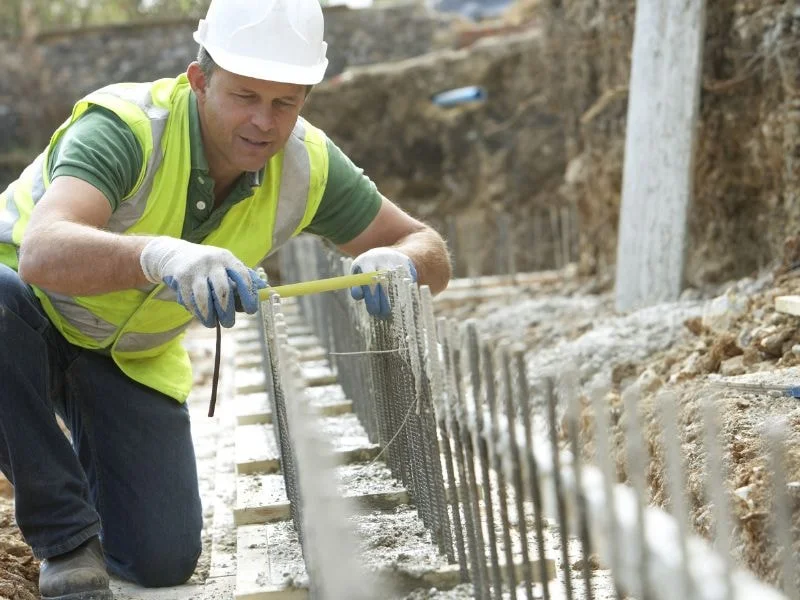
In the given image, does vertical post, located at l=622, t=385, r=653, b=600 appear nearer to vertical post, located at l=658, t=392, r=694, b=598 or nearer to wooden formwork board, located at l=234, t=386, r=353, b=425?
vertical post, located at l=658, t=392, r=694, b=598

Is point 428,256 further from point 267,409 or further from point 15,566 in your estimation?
point 267,409

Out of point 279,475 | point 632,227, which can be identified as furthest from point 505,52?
point 279,475

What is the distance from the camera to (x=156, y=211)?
3.14m

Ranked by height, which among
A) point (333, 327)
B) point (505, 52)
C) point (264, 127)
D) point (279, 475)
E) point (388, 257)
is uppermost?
point (505, 52)

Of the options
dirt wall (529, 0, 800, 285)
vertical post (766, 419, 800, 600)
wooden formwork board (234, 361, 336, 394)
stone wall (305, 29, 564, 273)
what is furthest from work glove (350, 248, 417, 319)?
stone wall (305, 29, 564, 273)

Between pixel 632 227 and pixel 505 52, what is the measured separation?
741 centimetres

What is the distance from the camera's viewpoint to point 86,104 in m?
3.06

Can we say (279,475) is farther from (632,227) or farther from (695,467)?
(632,227)

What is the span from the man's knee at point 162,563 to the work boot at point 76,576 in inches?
9.4

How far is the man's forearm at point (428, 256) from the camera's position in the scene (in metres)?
3.29

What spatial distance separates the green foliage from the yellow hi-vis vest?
12.5m

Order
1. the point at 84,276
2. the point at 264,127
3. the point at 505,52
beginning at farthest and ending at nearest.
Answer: the point at 505,52
the point at 264,127
the point at 84,276

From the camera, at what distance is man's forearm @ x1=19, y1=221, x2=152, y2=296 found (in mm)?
2711

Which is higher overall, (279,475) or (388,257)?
(388,257)
